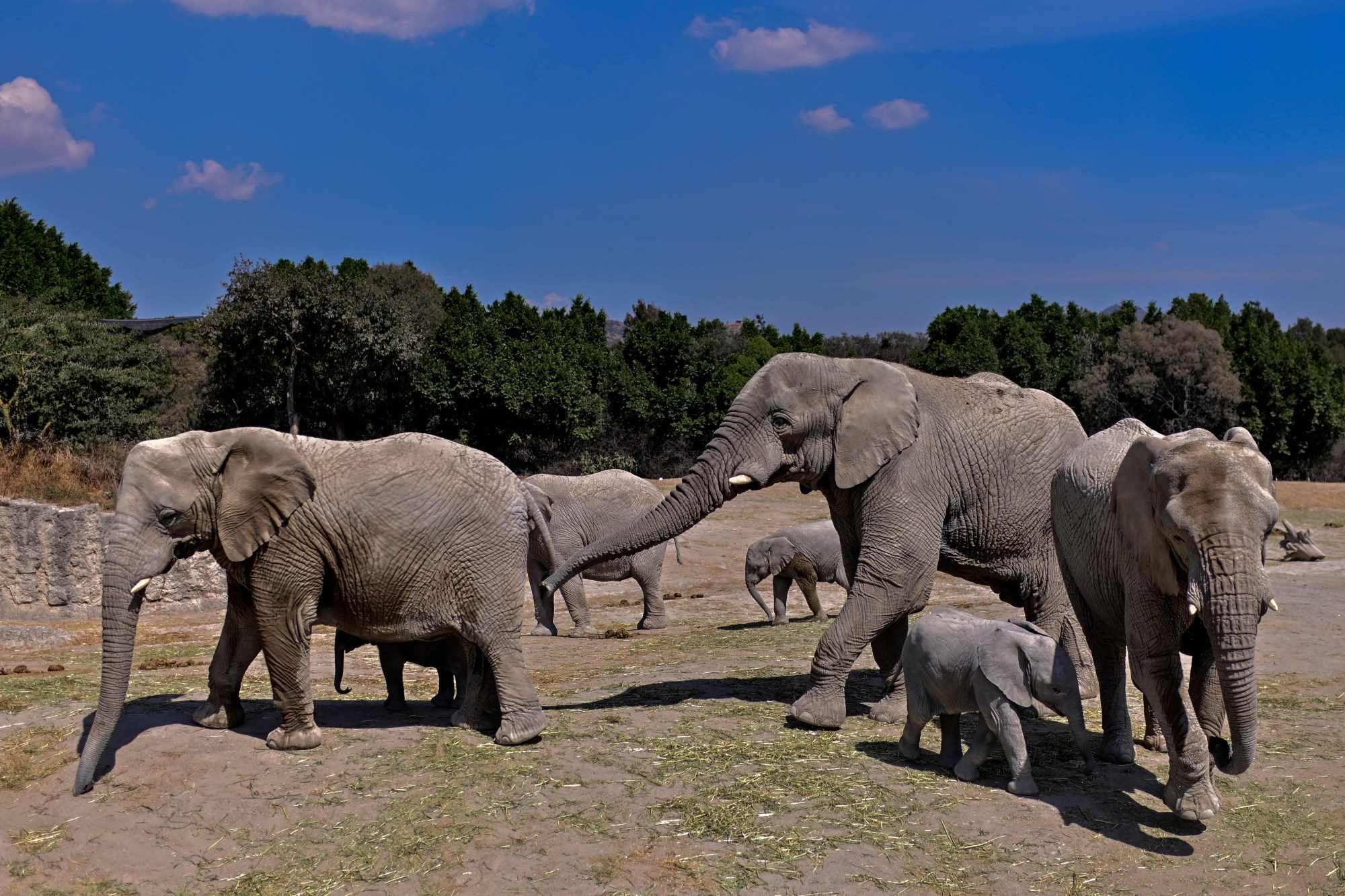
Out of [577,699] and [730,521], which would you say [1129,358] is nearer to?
[730,521]

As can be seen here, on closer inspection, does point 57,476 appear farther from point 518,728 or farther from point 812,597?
point 518,728

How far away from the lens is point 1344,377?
176 ft

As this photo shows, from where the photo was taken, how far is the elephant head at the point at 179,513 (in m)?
7.16

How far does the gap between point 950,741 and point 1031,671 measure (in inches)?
36.6

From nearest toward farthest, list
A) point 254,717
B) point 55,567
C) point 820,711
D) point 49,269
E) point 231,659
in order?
point 231,659 → point 820,711 → point 254,717 → point 55,567 → point 49,269

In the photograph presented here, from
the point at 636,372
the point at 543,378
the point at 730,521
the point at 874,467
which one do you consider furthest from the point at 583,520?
the point at 636,372

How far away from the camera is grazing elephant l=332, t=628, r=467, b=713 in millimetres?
8992

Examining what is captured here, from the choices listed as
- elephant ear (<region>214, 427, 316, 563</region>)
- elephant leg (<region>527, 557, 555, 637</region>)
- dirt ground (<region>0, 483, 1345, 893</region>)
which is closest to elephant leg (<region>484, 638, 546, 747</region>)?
dirt ground (<region>0, 483, 1345, 893</region>)

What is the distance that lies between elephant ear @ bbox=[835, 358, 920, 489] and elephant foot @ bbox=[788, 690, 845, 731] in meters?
1.54

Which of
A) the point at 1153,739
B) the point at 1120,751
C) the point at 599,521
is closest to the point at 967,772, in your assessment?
the point at 1120,751

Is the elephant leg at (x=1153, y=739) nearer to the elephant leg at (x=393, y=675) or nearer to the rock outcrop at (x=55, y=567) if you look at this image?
the elephant leg at (x=393, y=675)

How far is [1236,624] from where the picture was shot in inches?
220

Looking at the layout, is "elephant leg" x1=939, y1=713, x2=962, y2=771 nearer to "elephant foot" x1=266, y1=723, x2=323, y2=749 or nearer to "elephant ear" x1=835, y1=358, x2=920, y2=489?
"elephant ear" x1=835, y1=358, x2=920, y2=489

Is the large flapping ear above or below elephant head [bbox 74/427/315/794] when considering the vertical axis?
above
